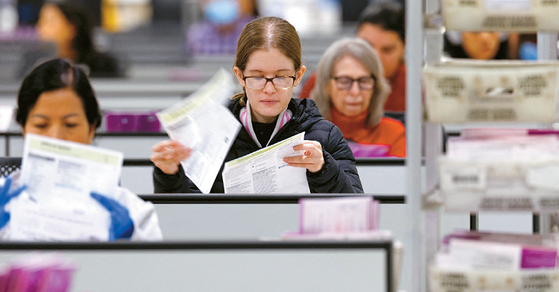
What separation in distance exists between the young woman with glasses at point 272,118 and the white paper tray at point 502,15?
651mm

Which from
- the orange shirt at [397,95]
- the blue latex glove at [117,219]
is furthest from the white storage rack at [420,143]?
the orange shirt at [397,95]

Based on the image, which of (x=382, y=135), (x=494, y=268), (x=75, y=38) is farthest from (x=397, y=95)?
(x=75, y=38)

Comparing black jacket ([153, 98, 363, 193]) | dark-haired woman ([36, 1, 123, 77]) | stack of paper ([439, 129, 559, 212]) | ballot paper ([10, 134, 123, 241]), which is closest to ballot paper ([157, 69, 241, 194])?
black jacket ([153, 98, 363, 193])

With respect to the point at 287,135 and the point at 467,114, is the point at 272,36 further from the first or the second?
the point at 467,114

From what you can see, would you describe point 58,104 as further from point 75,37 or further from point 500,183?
point 75,37

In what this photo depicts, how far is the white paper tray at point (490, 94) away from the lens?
1421mm

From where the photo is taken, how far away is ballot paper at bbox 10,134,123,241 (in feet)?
4.74

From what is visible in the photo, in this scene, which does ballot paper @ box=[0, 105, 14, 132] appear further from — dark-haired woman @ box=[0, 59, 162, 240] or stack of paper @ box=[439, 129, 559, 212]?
stack of paper @ box=[439, 129, 559, 212]

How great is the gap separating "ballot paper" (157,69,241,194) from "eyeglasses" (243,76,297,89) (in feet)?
0.30

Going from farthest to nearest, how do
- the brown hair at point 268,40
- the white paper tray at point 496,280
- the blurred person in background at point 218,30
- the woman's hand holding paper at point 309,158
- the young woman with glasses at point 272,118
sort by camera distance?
the blurred person in background at point 218,30
the brown hair at point 268,40
the young woman with glasses at point 272,118
the woman's hand holding paper at point 309,158
the white paper tray at point 496,280

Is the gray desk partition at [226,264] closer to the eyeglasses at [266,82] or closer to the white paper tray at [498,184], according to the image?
the white paper tray at [498,184]

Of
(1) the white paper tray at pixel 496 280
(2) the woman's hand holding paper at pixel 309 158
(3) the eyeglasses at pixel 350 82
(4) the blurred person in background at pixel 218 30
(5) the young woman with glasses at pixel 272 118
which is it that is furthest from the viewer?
(4) the blurred person in background at pixel 218 30

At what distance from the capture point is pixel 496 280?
1.37 meters

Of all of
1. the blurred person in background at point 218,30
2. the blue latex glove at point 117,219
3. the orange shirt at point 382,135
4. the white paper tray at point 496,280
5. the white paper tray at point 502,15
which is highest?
the blurred person in background at point 218,30
